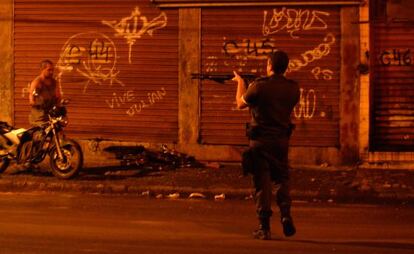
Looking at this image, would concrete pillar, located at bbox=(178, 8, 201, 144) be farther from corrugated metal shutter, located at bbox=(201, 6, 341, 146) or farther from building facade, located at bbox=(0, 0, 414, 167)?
corrugated metal shutter, located at bbox=(201, 6, 341, 146)

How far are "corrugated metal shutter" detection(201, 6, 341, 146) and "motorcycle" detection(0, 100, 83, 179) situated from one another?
8.78 ft

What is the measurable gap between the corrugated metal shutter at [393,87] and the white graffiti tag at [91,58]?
4.46 metres

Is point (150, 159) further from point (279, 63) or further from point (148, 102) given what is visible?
point (279, 63)

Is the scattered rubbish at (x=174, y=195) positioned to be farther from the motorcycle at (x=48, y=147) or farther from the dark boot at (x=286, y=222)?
the dark boot at (x=286, y=222)

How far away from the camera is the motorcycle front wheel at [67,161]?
10883mm

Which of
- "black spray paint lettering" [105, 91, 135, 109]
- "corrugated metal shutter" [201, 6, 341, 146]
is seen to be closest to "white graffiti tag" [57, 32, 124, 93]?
"black spray paint lettering" [105, 91, 135, 109]

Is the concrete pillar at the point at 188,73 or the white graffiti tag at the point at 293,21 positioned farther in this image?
the concrete pillar at the point at 188,73

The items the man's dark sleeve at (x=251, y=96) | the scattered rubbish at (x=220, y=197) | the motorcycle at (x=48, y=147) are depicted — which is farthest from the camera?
the motorcycle at (x=48, y=147)

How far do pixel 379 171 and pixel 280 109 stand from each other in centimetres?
560

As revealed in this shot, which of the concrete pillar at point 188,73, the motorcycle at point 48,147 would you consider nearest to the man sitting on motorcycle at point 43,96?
the motorcycle at point 48,147

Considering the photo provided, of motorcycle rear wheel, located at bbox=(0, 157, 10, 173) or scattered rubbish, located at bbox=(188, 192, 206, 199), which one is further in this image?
motorcycle rear wheel, located at bbox=(0, 157, 10, 173)

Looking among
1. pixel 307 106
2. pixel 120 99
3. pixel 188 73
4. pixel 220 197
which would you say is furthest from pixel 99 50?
pixel 220 197

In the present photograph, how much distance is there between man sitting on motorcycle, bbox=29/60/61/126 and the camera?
452 inches

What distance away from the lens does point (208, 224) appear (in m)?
8.14
